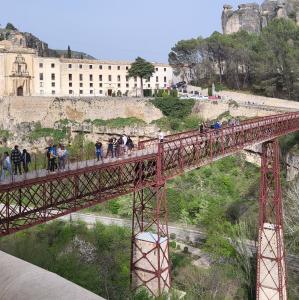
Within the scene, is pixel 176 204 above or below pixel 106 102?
below

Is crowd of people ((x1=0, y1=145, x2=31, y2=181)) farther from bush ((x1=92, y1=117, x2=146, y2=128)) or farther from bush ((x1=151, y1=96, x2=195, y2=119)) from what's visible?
bush ((x1=151, y1=96, x2=195, y2=119))

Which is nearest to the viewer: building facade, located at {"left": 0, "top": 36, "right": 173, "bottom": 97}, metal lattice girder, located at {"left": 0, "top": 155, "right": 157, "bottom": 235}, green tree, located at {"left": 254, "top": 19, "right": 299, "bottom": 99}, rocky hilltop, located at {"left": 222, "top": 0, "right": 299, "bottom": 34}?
metal lattice girder, located at {"left": 0, "top": 155, "right": 157, "bottom": 235}

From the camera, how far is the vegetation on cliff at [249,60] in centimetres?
5219

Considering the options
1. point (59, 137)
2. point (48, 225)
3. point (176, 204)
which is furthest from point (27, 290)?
point (59, 137)

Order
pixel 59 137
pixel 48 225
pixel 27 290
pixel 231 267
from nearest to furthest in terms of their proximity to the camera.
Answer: pixel 27 290
pixel 231 267
pixel 48 225
pixel 59 137

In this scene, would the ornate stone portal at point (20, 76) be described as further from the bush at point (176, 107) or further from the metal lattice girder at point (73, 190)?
the metal lattice girder at point (73, 190)

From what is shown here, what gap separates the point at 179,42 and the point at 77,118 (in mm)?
24339

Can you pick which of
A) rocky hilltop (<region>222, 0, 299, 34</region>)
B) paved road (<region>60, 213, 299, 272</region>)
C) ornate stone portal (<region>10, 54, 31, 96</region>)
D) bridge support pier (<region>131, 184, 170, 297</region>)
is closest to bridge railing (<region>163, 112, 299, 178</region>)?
bridge support pier (<region>131, 184, 170, 297</region>)

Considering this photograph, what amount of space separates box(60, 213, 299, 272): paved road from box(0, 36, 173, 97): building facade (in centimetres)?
2805

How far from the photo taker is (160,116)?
52.6 meters

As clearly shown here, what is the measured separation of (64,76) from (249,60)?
2593cm

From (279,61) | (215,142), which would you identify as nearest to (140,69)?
(279,61)

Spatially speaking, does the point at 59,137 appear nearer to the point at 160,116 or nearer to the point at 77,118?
the point at 77,118

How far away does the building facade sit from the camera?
58281 mm
